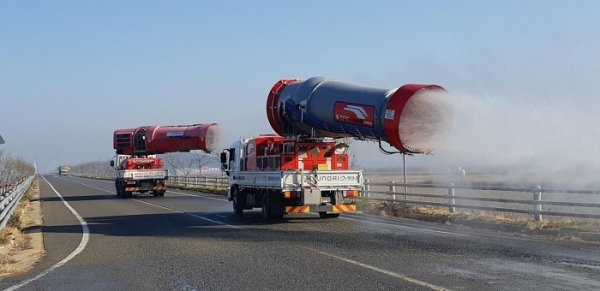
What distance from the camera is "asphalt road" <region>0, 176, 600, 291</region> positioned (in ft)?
29.1

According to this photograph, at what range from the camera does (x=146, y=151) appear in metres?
37.5

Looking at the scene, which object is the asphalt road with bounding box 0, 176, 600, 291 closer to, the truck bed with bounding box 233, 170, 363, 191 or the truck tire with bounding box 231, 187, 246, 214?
the truck bed with bounding box 233, 170, 363, 191

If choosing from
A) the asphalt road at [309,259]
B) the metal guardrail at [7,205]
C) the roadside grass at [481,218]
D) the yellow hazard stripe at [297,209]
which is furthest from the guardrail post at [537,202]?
the metal guardrail at [7,205]

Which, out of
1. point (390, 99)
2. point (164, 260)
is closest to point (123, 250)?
point (164, 260)

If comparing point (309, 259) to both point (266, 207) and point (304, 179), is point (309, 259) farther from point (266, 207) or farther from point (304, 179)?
point (266, 207)

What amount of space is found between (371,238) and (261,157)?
22.5 ft

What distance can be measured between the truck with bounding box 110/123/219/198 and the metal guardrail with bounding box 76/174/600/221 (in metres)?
4.81

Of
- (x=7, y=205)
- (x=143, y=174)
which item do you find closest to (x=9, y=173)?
(x=143, y=174)

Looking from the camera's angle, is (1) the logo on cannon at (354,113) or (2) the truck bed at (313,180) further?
(2) the truck bed at (313,180)

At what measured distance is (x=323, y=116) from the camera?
53.6 ft

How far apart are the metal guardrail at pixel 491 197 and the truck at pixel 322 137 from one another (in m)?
2.61

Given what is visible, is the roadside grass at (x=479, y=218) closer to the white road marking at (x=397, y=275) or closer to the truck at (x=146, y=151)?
the white road marking at (x=397, y=275)

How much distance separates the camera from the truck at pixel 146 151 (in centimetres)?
3394

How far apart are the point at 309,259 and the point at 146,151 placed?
91.6 ft
